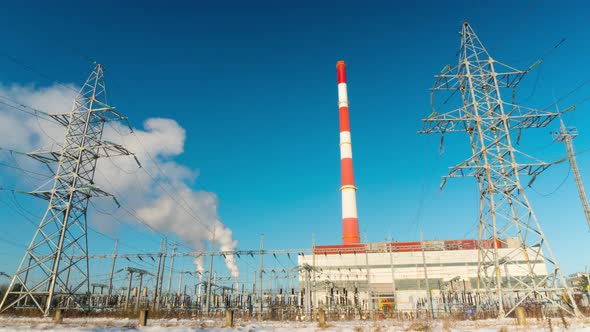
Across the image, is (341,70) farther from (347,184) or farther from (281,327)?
(281,327)

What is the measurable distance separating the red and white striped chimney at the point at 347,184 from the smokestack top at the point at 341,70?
3.43 m

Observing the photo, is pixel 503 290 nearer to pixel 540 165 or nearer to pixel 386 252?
pixel 540 165

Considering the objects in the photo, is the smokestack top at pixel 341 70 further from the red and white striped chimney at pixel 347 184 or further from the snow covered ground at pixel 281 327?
the snow covered ground at pixel 281 327

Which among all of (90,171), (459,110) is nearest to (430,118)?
(459,110)

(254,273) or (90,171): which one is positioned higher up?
(90,171)

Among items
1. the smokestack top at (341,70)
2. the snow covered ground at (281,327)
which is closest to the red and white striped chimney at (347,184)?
the smokestack top at (341,70)

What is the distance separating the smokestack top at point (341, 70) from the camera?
58.5 meters

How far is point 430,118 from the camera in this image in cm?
1881

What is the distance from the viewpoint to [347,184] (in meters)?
49.0

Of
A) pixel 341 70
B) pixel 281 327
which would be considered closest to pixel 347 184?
pixel 341 70

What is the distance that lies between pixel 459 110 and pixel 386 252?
35.6 metres

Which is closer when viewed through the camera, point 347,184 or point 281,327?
point 281,327

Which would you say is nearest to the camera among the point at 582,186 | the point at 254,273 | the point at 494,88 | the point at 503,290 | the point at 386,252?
the point at 503,290

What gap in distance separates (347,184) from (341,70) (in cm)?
2163
